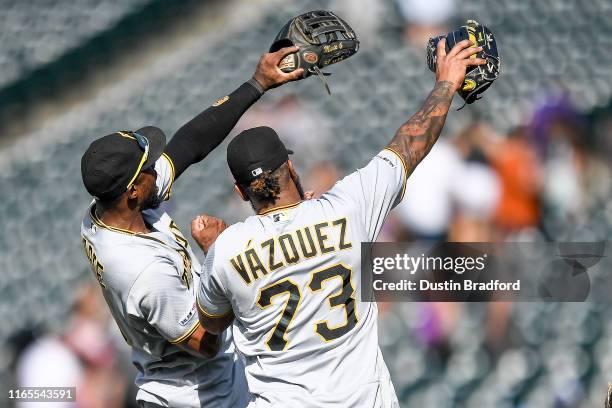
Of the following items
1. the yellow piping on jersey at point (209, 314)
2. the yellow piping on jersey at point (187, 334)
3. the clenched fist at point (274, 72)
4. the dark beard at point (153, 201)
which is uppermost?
the clenched fist at point (274, 72)

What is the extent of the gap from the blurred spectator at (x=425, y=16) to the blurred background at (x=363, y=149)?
10mm

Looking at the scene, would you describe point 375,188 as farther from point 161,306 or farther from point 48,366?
point 48,366

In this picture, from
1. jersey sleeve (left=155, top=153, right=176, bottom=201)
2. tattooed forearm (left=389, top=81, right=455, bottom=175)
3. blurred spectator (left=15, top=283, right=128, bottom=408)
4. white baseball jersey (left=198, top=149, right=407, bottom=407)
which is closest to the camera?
white baseball jersey (left=198, top=149, right=407, bottom=407)

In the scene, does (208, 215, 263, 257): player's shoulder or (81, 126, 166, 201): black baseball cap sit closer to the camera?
(208, 215, 263, 257): player's shoulder

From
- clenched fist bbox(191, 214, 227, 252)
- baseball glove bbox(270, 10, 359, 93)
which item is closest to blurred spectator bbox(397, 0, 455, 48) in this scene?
baseball glove bbox(270, 10, 359, 93)

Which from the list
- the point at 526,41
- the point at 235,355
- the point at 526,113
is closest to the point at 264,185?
the point at 235,355

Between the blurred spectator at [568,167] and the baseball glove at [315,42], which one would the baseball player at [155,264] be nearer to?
the baseball glove at [315,42]

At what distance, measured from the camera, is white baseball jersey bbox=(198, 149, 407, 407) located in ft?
7.00

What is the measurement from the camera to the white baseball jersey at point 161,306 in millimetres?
2316

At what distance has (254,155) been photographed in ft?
7.07

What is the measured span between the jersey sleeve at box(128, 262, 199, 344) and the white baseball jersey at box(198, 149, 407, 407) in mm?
114

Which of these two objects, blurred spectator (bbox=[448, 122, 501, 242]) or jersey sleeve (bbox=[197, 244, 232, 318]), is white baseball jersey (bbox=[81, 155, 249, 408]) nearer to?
jersey sleeve (bbox=[197, 244, 232, 318])

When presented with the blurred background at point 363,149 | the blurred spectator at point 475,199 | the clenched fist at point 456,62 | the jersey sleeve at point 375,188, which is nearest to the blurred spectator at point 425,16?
the blurred background at point 363,149

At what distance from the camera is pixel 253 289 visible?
7.02 ft
